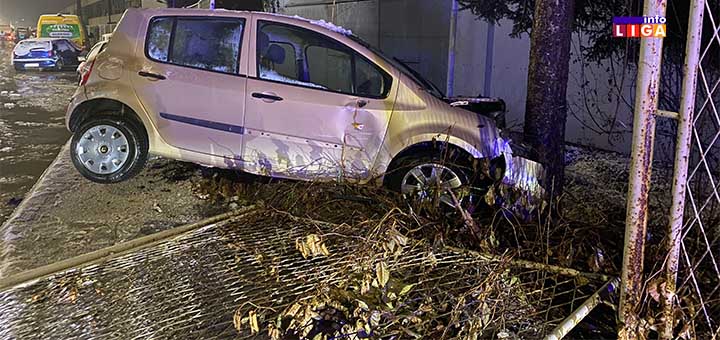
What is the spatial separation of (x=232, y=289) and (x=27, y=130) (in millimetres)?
9007

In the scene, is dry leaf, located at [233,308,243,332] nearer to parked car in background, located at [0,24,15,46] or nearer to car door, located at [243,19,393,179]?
car door, located at [243,19,393,179]

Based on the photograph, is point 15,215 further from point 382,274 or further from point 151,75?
point 382,274

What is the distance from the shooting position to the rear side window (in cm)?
562

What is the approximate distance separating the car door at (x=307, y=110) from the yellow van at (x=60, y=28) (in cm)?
2485

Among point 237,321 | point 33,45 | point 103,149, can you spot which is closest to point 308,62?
point 103,149

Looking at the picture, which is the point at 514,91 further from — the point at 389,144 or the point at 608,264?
the point at 608,264

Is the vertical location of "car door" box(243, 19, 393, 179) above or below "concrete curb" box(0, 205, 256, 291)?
above

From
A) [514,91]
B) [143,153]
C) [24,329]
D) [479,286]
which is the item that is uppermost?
[514,91]

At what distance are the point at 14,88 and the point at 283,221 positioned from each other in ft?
56.1

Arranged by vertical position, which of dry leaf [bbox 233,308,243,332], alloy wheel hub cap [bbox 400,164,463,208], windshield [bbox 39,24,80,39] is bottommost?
dry leaf [bbox 233,308,243,332]

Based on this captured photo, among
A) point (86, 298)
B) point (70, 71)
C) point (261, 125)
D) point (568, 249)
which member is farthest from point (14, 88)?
point (568, 249)

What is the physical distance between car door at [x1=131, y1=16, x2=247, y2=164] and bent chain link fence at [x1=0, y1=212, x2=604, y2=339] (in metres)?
1.29

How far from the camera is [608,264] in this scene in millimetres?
3785

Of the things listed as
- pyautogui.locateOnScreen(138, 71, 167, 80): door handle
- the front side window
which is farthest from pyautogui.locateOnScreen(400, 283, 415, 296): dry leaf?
pyautogui.locateOnScreen(138, 71, 167, 80): door handle
